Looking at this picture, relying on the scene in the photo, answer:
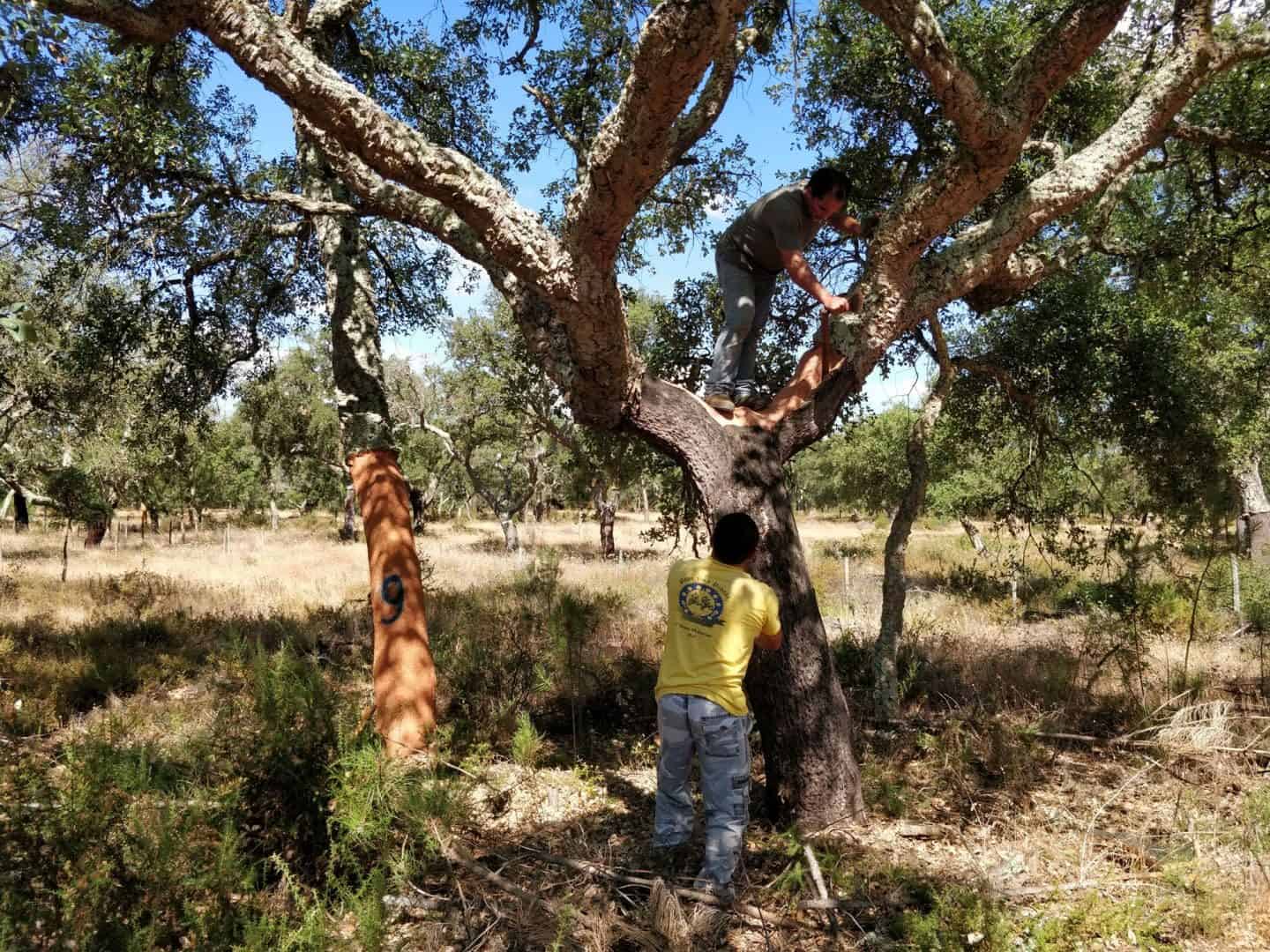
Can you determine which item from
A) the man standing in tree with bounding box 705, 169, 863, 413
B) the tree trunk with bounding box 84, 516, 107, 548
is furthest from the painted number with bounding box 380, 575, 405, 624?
the tree trunk with bounding box 84, 516, 107, 548

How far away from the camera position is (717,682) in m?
3.47

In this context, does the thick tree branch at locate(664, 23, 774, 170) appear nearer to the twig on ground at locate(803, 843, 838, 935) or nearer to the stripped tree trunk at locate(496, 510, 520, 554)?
the twig on ground at locate(803, 843, 838, 935)

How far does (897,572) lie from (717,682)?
2964mm

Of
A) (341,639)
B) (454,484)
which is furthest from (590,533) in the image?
(341,639)

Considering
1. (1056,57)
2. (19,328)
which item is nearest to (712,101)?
(1056,57)

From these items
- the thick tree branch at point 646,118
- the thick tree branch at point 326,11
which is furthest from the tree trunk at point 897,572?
the thick tree branch at point 326,11

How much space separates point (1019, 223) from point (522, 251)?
10.1ft

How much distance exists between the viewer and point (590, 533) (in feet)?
112

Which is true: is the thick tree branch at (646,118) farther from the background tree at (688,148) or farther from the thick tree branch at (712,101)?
the thick tree branch at (712,101)

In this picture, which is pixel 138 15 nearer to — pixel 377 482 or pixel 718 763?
pixel 377 482

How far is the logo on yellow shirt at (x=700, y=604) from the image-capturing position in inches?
139

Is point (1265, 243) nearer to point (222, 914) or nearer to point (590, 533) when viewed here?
point (222, 914)

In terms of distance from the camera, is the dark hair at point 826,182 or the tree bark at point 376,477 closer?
the dark hair at point 826,182

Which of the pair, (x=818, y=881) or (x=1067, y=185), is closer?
(x=818, y=881)
